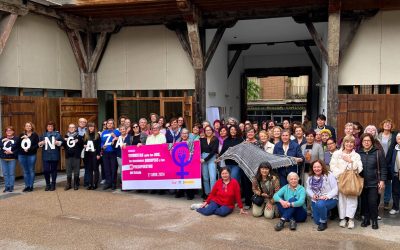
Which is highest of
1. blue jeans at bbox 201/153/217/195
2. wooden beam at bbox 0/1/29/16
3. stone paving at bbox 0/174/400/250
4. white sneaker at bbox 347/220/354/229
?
wooden beam at bbox 0/1/29/16

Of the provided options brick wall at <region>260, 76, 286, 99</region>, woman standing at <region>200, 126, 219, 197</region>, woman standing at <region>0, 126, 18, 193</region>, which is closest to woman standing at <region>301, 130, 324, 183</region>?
woman standing at <region>200, 126, 219, 197</region>

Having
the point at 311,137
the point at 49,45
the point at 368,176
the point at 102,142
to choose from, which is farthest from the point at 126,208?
the point at 49,45

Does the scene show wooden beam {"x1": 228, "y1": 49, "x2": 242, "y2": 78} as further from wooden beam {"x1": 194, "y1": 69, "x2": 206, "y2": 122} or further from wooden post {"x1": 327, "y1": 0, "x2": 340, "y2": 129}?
wooden post {"x1": 327, "y1": 0, "x2": 340, "y2": 129}

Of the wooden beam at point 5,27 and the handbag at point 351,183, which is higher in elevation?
the wooden beam at point 5,27

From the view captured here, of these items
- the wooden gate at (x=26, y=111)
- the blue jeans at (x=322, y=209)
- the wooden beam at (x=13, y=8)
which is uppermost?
the wooden beam at (x=13, y=8)

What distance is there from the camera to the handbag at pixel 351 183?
210 inches

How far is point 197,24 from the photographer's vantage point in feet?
32.2

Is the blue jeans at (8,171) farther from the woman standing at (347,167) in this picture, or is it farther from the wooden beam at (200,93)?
the woman standing at (347,167)

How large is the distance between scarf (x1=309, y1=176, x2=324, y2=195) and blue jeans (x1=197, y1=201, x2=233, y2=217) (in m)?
1.34

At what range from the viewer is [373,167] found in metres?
5.41

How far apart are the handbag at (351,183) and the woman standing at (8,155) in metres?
6.16

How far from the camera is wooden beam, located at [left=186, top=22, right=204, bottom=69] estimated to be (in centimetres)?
974

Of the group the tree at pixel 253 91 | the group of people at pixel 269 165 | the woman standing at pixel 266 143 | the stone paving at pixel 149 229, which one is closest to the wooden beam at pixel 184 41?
the group of people at pixel 269 165

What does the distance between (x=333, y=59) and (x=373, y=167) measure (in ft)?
14.8
